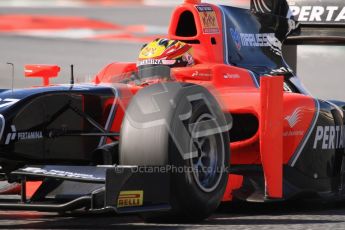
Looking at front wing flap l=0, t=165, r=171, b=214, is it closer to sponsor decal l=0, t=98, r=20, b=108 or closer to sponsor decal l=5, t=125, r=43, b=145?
sponsor decal l=5, t=125, r=43, b=145

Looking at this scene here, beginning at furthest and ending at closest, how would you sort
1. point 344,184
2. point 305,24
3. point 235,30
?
1. point 305,24
2. point 235,30
3. point 344,184

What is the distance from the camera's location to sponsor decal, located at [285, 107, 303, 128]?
642 cm

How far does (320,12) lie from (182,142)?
340 cm

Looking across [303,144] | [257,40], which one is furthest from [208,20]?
[303,144]

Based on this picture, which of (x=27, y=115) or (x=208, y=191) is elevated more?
(x=27, y=115)

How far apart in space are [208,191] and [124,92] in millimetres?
1143

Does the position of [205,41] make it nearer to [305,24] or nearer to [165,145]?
[305,24]

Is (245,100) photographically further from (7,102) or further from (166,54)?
(7,102)

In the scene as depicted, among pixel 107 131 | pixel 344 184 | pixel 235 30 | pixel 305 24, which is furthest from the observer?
pixel 305 24

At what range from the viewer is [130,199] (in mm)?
5242

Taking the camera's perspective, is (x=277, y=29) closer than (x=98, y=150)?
No

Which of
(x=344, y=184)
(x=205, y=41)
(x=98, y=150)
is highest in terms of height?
(x=205, y=41)

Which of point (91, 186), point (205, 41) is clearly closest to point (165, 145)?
point (91, 186)

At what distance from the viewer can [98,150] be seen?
19.0 feet
